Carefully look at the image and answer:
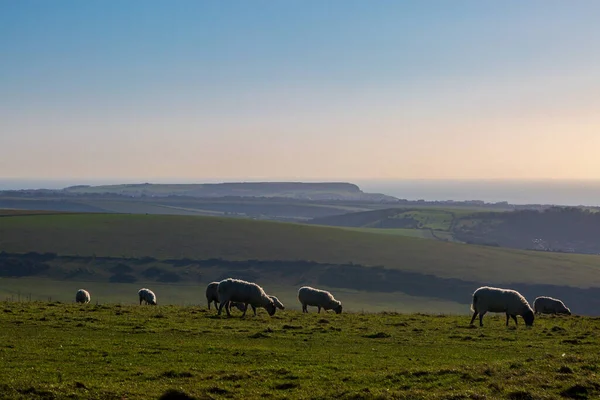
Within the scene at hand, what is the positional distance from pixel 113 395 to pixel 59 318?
11.9m

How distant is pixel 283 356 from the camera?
15484 mm

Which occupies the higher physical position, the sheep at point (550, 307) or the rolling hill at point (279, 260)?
the sheep at point (550, 307)

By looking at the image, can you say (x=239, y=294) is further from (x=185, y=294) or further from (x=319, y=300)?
(x=185, y=294)

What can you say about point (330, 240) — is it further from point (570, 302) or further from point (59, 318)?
point (59, 318)

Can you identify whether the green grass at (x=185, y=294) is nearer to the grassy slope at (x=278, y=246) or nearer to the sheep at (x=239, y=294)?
the grassy slope at (x=278, y=246)

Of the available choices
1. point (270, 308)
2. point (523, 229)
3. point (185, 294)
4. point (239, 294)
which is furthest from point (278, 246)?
point (523, 229)

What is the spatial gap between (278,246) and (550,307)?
2224 inches

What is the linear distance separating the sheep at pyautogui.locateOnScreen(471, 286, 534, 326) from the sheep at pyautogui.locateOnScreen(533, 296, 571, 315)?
33.5ft

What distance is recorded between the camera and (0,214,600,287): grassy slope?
79.9m

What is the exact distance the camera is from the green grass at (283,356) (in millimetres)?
11258

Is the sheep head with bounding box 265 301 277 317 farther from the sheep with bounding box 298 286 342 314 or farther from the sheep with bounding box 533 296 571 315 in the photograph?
the sheep with bounding box 533 296 571 315

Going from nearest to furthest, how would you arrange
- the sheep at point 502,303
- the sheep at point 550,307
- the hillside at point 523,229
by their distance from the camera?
the sheep at point 502,303 → the sheep at point 550,307 → the hillside at point 523,229

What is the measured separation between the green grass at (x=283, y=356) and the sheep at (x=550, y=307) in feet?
29.3

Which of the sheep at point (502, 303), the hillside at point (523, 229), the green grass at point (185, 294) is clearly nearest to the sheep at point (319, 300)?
the sheep at point (502, 303)
